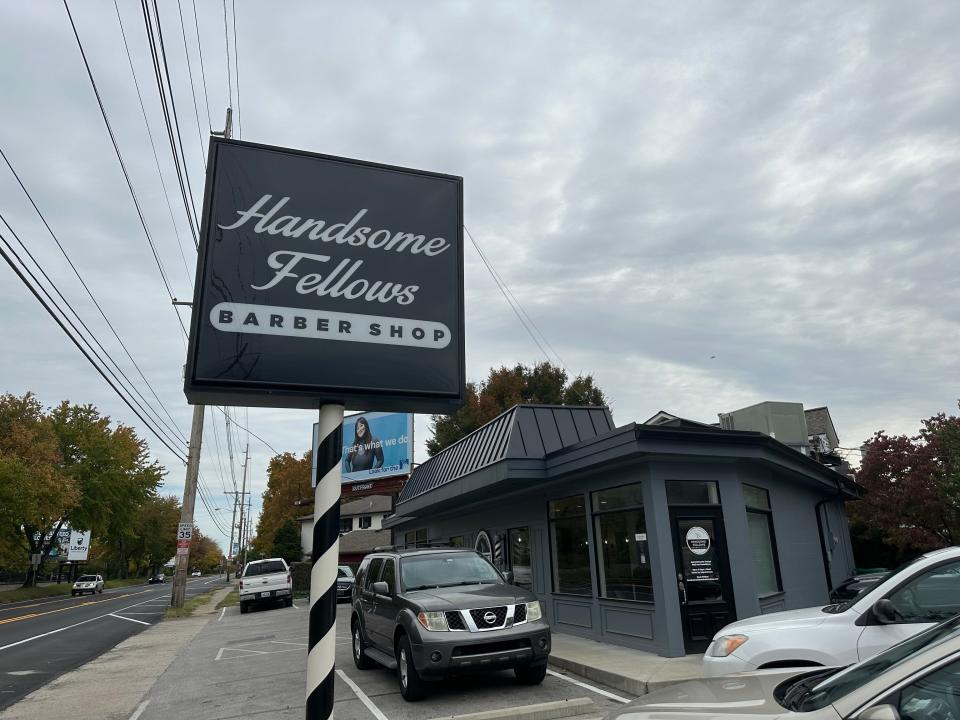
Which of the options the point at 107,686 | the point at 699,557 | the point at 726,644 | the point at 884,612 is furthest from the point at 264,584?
the point at 884,612

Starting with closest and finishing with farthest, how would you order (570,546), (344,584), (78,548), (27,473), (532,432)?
(570,546) < (532,432) < (344,584) < (27,473) < (78,548)

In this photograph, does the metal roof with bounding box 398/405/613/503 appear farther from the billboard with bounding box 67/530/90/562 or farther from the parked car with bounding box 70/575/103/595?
the billboard with bounding box 67/530/90/562

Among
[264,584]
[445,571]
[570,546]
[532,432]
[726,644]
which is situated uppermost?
[532,432]

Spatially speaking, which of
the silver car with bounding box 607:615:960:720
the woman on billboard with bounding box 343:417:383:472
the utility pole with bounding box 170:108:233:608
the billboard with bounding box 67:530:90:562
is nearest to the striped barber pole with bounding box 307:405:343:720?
the silver car with bounding box 607:615:960:720

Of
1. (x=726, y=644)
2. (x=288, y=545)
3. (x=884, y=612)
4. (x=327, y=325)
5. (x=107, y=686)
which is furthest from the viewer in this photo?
(x=288, y=545)

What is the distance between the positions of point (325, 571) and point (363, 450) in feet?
126

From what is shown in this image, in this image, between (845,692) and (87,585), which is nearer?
(845,692)

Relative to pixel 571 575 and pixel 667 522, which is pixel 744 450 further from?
pixel 571 575

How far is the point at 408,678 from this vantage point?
7.96 meters

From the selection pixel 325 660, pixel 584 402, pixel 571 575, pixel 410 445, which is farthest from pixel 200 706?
pixel 584 402

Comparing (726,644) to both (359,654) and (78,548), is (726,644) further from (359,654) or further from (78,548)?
(78,548)

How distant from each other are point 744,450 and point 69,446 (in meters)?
55.3

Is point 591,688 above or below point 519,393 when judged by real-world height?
below

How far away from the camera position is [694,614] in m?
10.4
